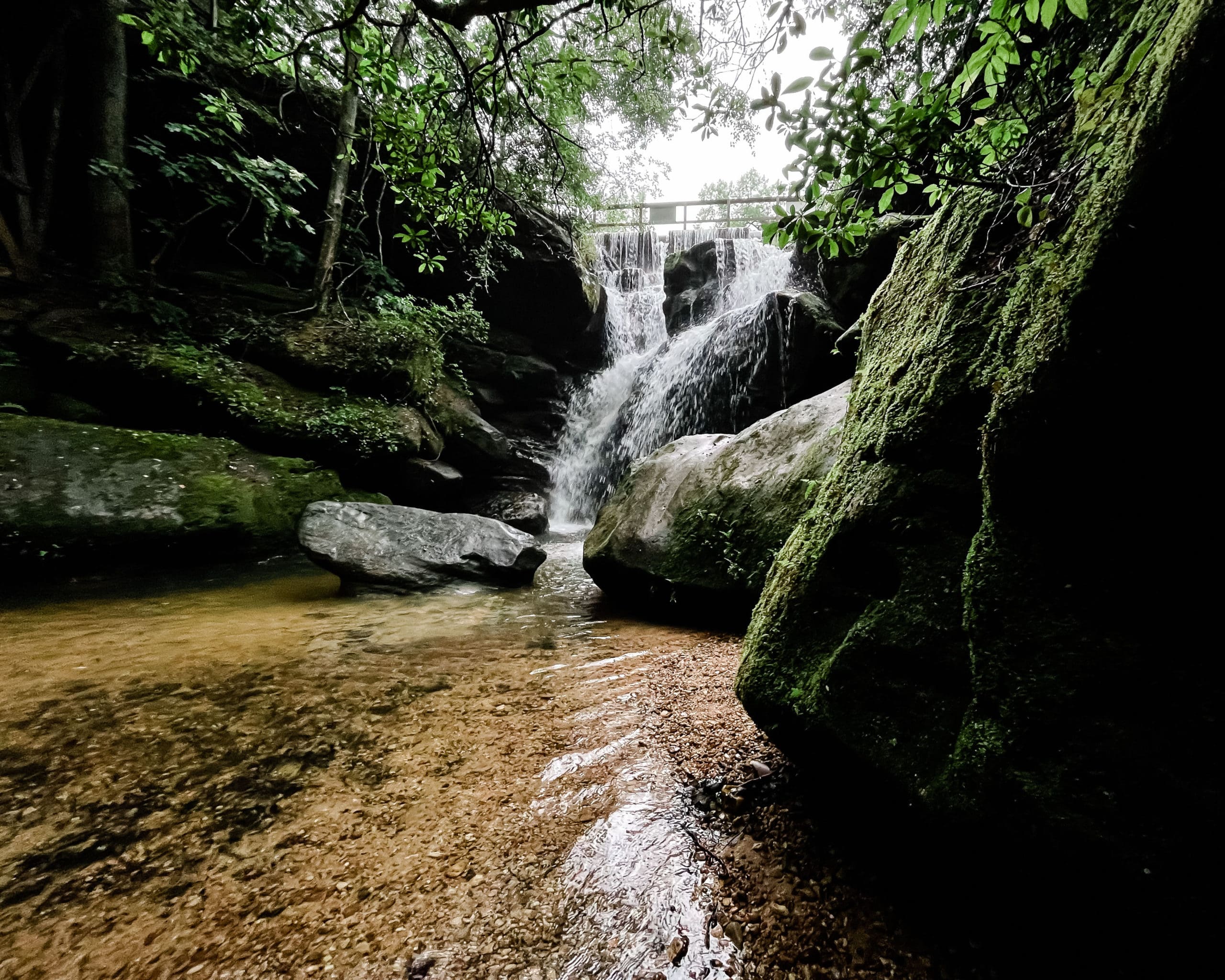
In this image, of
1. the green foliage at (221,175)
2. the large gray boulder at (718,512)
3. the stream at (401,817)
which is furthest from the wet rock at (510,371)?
the stream at (401,817)

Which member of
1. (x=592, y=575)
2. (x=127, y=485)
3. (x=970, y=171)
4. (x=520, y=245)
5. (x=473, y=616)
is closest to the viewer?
(x=970, y=171)

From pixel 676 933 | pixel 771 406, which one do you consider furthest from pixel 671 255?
pixel 676 933

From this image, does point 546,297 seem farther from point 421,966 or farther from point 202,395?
point 421,966

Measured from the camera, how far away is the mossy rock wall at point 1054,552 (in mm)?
866

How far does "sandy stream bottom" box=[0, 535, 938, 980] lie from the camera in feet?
3.74

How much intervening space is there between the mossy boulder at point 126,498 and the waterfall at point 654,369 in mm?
6481

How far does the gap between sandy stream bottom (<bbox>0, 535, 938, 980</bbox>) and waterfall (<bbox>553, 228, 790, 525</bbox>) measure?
24.5 ft

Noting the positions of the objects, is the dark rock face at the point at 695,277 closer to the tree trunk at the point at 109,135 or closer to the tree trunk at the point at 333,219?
the tree trunk at the point at 333,219

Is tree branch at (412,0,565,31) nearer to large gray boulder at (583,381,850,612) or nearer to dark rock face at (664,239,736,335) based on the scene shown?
large gray boulder at (583,381,850,612)

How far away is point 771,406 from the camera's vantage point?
884cm

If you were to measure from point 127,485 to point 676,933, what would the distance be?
674 centimetres

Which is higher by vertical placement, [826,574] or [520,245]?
[520,245]

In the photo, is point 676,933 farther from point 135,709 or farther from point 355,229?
point 355,229

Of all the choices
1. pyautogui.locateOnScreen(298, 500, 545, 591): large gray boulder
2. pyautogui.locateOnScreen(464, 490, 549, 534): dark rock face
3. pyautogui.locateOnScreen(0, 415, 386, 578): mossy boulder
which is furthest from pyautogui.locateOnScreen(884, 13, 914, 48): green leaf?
pyautogui.locateOnScreen(464, 490, 549, 534): dark rock face
